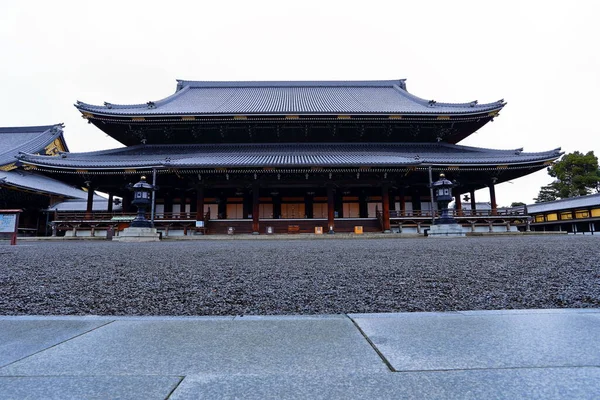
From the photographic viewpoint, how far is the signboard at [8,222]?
28.1ft

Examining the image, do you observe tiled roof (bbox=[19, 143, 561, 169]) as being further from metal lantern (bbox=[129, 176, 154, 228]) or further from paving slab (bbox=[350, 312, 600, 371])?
paving slab (bbox=[350, 312, 600, 371])

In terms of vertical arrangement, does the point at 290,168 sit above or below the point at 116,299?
above

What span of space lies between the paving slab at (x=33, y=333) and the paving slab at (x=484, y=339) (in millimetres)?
1375

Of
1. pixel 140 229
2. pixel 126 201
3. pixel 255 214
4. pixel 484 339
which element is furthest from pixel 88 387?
pixel 126 201

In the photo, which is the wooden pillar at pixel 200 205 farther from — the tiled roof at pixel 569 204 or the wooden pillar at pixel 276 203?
the tiled roof at pixel 569 204

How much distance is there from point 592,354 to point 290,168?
1380 cm

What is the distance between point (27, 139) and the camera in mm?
22953

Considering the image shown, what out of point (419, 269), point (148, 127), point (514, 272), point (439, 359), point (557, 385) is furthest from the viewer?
point (148, 127)

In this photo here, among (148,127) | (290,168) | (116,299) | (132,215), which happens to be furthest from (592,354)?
(148,127)

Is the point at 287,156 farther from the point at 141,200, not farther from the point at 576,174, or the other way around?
the point at 576,174

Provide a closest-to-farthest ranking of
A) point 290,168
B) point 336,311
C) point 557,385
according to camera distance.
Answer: point 557,385 < point 336,311 < point 290,168

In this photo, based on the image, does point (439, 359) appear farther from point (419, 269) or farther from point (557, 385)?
point (419, 269)

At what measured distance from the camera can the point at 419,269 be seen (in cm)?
357

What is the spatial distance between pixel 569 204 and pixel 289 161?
81.7 feet
